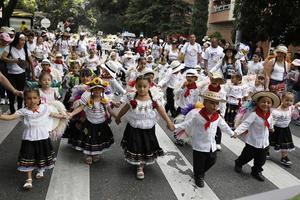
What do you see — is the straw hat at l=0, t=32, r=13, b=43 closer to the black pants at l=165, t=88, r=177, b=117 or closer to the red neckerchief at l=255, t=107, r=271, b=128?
the black pants at l=165, t=88, r=177, b=117

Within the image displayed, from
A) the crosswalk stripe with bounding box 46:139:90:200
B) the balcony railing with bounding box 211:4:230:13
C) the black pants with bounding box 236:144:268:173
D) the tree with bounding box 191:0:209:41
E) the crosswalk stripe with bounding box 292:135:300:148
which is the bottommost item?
the crosswalk stripe with bounding box 292:135:300:148

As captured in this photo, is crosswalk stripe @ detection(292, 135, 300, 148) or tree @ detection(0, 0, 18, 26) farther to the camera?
tree @ detection(0, 0, 18, 26)

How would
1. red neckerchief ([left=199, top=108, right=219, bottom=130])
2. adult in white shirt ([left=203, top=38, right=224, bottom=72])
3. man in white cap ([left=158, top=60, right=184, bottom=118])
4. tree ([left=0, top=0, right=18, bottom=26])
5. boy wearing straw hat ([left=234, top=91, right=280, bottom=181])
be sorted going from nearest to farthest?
red neckerchief ([left=199, top=108, right=219, bottom=130]) < boy wearing straw hat ([left=234, top=91, right=280, bottom=181]) < man in white cap ([left=158, top=60, right=184, bottom=118]) < adult in white shirt ([left=203, top=38, right=224, bottom=72]) < tree ([left=0, top=0, right=18, bottom=26])

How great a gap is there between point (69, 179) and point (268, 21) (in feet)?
46.7

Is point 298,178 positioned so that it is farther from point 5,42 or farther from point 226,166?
point 5,42

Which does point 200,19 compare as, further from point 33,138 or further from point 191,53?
point 33,138

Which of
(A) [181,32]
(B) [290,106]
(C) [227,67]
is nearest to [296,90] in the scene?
(C) [227,67]

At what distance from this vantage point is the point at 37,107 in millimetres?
4996

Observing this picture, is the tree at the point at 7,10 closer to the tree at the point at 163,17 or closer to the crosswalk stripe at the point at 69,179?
the crosswalk stripe at the point at 69,179

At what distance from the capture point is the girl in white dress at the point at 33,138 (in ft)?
15.9

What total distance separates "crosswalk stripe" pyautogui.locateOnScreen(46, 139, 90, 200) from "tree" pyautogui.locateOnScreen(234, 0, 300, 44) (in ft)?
42.7

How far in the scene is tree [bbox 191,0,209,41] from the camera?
43.1m

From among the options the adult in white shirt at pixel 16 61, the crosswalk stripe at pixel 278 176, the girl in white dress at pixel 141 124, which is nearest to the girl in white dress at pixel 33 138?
the girl in white dress at pixel 141 124

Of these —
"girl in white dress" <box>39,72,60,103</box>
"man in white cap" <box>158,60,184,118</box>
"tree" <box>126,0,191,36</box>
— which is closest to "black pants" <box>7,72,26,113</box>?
"girl in white dress" <box>39,72,60,103</box>
